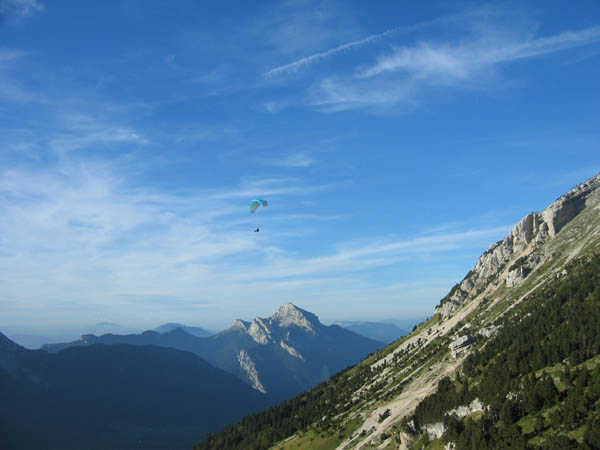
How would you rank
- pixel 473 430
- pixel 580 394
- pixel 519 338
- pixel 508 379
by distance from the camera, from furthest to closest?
pixel 519 338 → pixel 508 379 → pixel 473 430 → pixel 580 394

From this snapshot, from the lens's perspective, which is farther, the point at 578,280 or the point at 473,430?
the point at 578,280

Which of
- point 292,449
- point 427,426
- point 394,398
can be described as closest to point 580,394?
point 427,426

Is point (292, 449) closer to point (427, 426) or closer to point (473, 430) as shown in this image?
point (427, 426)

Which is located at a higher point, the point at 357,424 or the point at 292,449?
the point at 357,424

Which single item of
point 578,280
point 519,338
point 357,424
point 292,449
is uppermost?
point 578,280

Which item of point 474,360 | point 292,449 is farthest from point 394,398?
point 292,449

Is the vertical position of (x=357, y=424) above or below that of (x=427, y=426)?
below

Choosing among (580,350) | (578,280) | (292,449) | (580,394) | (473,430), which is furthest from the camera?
(292,449)

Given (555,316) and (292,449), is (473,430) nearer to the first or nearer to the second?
(555,316)

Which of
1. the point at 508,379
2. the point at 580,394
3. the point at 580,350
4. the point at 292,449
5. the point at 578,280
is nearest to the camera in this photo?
the point at 580,394
